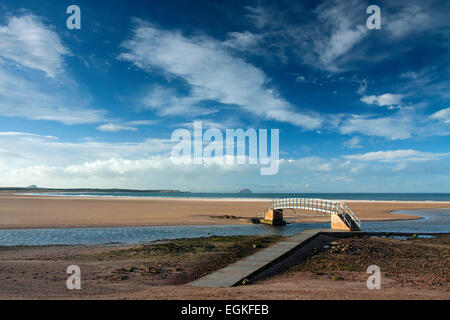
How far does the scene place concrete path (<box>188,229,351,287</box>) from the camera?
8.21m

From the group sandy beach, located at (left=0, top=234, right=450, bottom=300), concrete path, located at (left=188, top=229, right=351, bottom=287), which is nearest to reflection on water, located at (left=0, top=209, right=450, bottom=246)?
sandy beach, located at (left=0, top=234, right=450, bottom=300)

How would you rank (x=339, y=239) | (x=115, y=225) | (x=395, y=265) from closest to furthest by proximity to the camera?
(x=395, y=265) < (x=339, y=239) < (x=115, y=225)

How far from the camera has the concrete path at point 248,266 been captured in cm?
821

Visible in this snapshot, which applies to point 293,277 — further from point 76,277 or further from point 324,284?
point 76,277

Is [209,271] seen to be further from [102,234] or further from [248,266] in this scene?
[102,234]

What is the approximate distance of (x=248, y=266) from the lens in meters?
9.96

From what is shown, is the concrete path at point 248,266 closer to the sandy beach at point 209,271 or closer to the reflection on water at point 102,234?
the sandy beach at point 209,271

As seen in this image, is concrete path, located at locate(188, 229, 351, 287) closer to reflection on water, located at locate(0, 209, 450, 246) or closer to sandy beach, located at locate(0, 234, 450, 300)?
sandy beach, located at locate(0, 234, 450, 300)

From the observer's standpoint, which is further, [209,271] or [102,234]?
[102,234]

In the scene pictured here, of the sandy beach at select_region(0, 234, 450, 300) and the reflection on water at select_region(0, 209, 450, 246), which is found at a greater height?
the sandy beach at select_region(0, 234, 450, 300)

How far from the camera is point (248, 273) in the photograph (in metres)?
8.98

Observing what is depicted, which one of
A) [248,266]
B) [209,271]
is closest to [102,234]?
[209,271]
